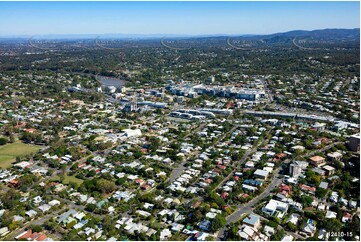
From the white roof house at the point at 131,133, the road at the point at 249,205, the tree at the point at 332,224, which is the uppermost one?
the tree at the point at 332,224

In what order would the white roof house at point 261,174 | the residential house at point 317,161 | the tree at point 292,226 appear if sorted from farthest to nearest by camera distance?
the residential house at point 317,161
the white roof house at point 261,174
the tree at point 292,226

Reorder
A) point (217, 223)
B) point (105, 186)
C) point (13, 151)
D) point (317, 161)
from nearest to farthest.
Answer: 1. point (217, 223)
2. point (105, 186)
3. point (317, 161)
4. point (13, 151)

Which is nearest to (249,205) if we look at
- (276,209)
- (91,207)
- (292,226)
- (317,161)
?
(276,209)

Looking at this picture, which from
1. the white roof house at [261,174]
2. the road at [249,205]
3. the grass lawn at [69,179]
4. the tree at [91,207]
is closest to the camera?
the road at [249,205]

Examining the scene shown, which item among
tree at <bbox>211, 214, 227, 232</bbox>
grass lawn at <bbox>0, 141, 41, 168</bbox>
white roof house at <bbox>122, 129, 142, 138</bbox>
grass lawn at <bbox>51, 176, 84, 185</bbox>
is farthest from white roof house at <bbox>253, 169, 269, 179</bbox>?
grass lawn at <bbox>0, 141, 41, 168</bbox>

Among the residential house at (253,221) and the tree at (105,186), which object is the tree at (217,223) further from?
the tree at (105,186)

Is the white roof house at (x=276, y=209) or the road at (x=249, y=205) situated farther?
the white roof house at (x=276, y=209)

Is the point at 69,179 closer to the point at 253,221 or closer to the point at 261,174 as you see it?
the point at 253,221

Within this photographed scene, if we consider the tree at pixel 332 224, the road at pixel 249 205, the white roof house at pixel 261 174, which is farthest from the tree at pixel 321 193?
the white roof house at pixel 261 174
